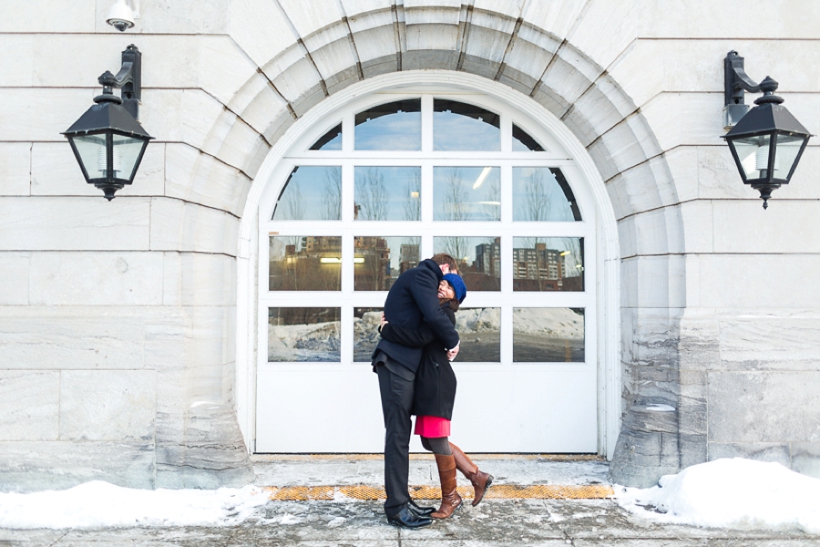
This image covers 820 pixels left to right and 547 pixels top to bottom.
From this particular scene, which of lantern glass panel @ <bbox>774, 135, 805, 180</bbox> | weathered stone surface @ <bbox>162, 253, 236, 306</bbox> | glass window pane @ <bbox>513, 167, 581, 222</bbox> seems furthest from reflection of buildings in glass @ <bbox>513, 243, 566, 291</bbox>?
weathered stone surface @ <bbox>162, 253, 236, 306</bbox>

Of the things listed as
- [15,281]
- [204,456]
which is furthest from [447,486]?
[15,281]

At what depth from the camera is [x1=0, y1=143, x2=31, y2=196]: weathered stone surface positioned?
15.7 feet

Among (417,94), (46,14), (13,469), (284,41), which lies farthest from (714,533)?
(46,14)

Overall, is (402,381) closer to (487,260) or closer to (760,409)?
(487,260)

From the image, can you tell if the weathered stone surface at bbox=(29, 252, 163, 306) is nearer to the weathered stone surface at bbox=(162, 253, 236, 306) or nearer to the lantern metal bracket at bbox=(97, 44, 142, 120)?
the weathered stone surface at bbox=(162, 253, 236, 306)

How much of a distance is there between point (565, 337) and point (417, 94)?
8.69ft

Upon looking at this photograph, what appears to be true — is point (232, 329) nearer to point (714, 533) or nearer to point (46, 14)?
point (46, 14)

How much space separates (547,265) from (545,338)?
26.6 inches

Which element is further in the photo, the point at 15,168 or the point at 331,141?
the point at 331,141

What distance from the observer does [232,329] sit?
5.14 m

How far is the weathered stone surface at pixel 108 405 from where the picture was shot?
15.3ft

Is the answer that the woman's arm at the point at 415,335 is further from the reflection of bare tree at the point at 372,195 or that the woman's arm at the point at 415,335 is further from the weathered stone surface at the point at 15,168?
the weathered stone surface at the point at 15,168

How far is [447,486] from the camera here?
415cm

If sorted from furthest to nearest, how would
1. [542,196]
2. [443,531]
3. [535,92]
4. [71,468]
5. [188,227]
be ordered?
1. [542,196]
2. [535,92]
3. [188,227]
4. [71,468]
5. [443,531]
